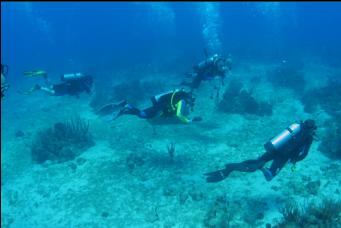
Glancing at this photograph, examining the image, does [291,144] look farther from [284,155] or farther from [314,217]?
[314,217]

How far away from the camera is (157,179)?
39.4 ft

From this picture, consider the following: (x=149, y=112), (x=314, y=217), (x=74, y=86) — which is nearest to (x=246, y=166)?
(x=314, y=217)

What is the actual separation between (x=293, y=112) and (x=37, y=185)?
501 inches

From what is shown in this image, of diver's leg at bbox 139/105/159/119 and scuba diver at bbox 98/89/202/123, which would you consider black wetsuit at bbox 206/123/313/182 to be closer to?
scuba diver at bbox 98/89/202/123

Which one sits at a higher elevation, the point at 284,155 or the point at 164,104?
the point at 164,104

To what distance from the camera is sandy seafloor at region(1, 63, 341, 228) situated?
34.0 ft

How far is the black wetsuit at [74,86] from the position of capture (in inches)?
571

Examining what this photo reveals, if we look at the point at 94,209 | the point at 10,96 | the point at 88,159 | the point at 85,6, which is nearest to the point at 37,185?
the point at 88,159

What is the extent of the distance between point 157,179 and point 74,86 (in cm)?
554

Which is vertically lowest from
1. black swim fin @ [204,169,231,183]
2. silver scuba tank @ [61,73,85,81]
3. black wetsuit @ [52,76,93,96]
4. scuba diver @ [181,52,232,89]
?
black swim fin @ [204,169,231,183]

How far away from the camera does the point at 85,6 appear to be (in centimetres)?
14625

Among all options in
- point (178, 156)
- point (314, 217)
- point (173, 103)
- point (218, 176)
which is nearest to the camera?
point (314, 217)

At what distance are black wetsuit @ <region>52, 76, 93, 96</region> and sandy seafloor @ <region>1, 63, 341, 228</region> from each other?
8.34 ft

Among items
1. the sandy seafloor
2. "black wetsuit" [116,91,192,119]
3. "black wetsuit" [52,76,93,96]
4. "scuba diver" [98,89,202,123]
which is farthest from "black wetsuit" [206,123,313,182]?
"black wetsuit" [52,76,93,96]
